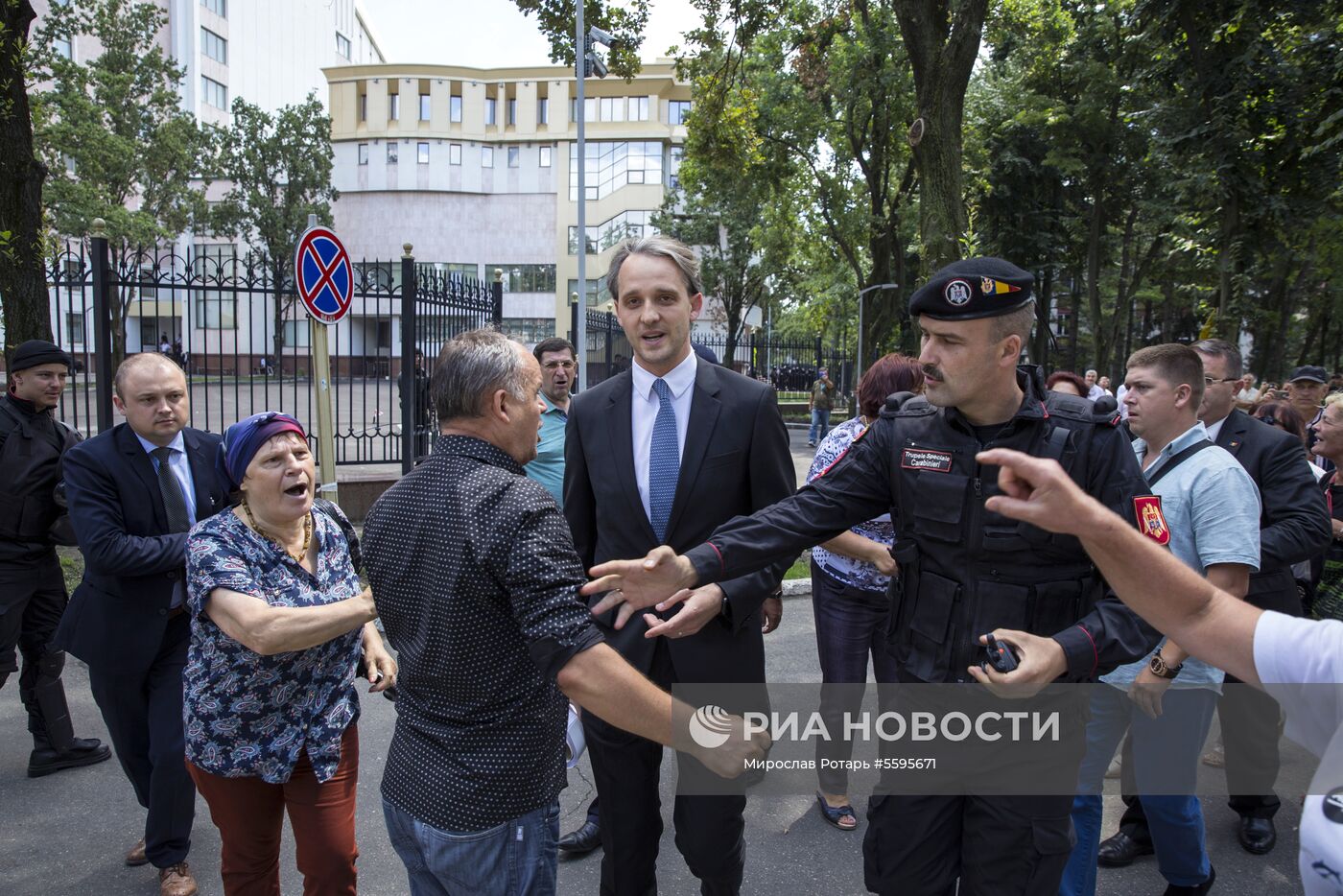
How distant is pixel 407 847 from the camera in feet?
7.02

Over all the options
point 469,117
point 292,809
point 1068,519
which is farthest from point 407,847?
point 469,117

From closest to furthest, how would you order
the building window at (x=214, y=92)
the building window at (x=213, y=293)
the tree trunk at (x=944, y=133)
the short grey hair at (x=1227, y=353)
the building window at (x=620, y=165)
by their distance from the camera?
the short grey hair at (x=1227, y=353), the tree trunk at (x=944, y=133), the building window at (x=213, y=293), the building window at (x=214, y=92), the building window at (x=620, y=165)

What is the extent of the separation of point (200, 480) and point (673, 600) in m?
2.53

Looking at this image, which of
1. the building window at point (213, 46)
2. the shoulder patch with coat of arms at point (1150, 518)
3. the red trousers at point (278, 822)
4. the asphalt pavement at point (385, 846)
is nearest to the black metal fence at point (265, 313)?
the asphalt pavement at point (385, 846)

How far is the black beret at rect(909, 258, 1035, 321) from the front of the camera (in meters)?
2.35

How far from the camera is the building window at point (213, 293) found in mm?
8219

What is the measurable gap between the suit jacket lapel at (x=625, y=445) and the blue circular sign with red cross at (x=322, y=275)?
16.2 feet

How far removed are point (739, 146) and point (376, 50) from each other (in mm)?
78125

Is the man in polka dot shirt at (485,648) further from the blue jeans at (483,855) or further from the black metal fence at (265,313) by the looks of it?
the black metal fence at (265,313)

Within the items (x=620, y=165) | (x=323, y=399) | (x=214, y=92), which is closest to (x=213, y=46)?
(x=214, y=92)

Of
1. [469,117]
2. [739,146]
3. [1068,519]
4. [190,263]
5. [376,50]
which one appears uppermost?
[376,50]

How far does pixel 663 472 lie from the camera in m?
2.84

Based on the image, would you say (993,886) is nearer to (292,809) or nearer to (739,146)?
(292,809)

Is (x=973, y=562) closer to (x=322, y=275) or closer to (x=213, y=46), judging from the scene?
(x=322, y=275)
